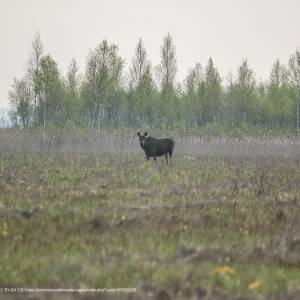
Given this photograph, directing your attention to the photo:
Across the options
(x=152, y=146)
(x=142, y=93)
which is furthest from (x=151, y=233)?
(x=142, y=93)

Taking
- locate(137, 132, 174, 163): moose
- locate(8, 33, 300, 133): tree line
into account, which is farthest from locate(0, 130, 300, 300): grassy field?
locate(8, 33, 300, 133): tree line

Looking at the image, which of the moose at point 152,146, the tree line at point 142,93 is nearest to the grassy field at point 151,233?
the moose at point 152,146

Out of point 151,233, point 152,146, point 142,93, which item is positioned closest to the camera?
point 151,233

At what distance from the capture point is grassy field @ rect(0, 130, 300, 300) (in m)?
4.32

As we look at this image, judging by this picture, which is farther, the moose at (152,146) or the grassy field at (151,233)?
the moose at (152,146)

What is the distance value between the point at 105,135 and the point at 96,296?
68.3 feet

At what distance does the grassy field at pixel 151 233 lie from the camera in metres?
4.32

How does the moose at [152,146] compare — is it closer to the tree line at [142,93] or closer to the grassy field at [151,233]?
the grassy field at [151,233]

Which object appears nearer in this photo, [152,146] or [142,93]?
[152,146]

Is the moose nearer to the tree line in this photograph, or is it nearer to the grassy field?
the grassy field

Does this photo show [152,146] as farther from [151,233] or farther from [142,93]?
[142,93]

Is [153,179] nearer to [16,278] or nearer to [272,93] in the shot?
[16,278]

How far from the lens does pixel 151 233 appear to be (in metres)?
6.26

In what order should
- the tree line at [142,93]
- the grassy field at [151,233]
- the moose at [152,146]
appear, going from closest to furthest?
1. the grassy field at [151,233]
2. the moose at [152,146]
3. the tree line at [142,93]
